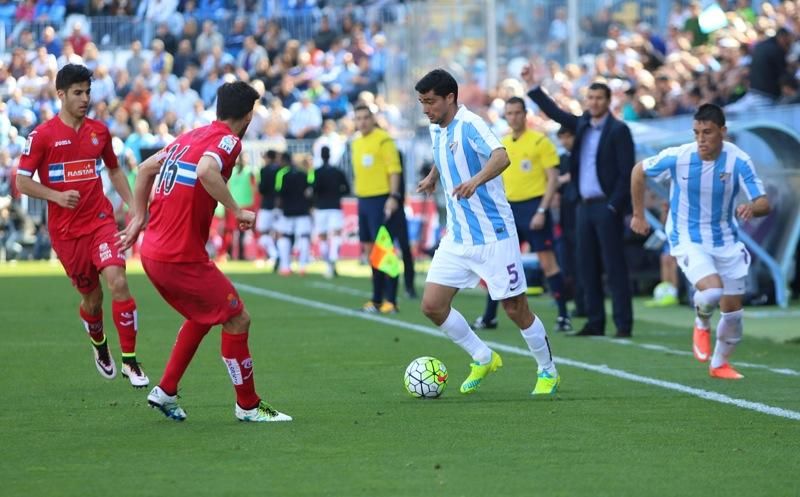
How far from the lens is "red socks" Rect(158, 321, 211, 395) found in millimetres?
8555

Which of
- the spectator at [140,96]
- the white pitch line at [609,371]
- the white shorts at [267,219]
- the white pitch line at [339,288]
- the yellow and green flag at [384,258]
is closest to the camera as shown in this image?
the white pitch line at [609,371]

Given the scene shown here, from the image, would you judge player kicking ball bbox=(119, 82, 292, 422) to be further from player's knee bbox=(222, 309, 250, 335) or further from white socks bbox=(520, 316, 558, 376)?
white socks bbox=(520, 316, 558, 376)

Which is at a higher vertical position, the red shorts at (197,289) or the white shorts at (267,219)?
the red shorts at (197,289)

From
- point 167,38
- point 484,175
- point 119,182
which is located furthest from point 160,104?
point 484,175

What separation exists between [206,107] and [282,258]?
35.2 ft

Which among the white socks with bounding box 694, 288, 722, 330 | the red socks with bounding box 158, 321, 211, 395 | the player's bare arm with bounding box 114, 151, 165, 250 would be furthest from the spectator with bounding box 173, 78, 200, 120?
the red socks with bounding box 158, 321, 211, 395

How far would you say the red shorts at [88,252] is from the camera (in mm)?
10664

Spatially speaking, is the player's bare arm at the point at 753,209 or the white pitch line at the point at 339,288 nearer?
the player's bare arm at the point at 753,209

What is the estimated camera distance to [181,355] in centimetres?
859

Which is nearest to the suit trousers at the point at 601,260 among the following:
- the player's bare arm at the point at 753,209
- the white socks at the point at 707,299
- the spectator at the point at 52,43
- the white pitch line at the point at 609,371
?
the white pitch line at the point at 609,371

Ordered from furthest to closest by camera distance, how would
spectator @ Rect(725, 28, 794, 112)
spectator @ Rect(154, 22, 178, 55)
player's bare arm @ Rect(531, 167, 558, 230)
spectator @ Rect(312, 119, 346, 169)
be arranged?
spectator @ Rect(154, 22, 178, 55) → spectator @ Rect(312, 119, 346, 169) → spectator @ Rect(725, 28, 794, 112) → player's bare arm @ Rect(531, 167, 558, 230)

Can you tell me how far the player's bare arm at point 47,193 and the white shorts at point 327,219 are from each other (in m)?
16.1

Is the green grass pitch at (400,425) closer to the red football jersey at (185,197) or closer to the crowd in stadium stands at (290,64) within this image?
the red football jersey at (185,197)

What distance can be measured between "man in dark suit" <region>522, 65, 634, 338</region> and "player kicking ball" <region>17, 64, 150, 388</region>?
4.62 meters
